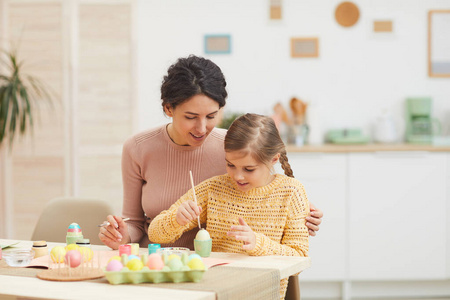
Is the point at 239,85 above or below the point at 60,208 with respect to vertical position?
above

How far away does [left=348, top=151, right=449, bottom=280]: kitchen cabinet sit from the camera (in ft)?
14.3

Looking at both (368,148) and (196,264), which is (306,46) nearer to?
(368,148)

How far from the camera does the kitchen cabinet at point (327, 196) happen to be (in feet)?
14.3

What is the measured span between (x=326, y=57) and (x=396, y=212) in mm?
1238

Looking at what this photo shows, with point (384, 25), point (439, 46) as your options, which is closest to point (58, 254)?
point (384, 25)

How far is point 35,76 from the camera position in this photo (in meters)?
4.97

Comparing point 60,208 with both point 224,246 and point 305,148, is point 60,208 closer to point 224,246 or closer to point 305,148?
point 224,246

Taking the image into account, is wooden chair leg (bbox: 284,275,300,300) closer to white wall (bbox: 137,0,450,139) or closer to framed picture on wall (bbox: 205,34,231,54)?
white wall (bbox: 137,0,450,139)

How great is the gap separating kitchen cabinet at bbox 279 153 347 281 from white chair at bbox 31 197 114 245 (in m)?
1.86

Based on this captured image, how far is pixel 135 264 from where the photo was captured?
156 centimetres

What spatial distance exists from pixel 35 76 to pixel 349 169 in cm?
243

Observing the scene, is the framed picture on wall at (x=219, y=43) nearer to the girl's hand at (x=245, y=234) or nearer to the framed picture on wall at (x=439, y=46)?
the framed picture on wall at (x=439, y=46)

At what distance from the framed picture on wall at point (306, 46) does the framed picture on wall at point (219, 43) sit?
18.7 inches

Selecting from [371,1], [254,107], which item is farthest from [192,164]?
[371,1]
